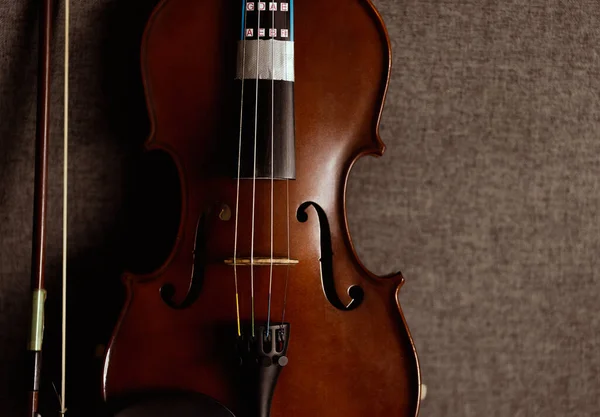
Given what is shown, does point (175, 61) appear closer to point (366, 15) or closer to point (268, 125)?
point (268, 125)

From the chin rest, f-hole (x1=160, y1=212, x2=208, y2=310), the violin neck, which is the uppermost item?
the violin neck

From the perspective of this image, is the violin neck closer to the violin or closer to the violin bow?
the violin

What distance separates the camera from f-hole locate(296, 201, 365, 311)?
1.18 metres

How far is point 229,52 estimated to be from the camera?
124cm

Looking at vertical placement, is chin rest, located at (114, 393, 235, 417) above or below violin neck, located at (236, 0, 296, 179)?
below

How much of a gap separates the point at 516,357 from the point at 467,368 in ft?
0.35

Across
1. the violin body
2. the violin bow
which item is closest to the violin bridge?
the violin body

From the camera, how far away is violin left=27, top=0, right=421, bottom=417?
1148 mm

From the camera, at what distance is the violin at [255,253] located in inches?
45.2

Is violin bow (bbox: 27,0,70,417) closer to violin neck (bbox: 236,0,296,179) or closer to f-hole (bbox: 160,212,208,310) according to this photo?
f-hole (bbox: 160,212,208,310)

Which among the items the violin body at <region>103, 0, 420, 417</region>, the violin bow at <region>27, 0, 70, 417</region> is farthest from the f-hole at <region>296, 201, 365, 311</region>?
the violin bow at <region>27, 0, 70, 417</region>

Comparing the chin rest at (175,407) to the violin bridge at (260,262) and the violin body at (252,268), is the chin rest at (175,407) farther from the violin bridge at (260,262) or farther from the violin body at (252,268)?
the violin bridge at (260,262)

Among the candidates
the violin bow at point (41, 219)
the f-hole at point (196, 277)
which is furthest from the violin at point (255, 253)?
the violin bow at point (41, 219)

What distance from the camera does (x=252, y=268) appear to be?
1.17m
